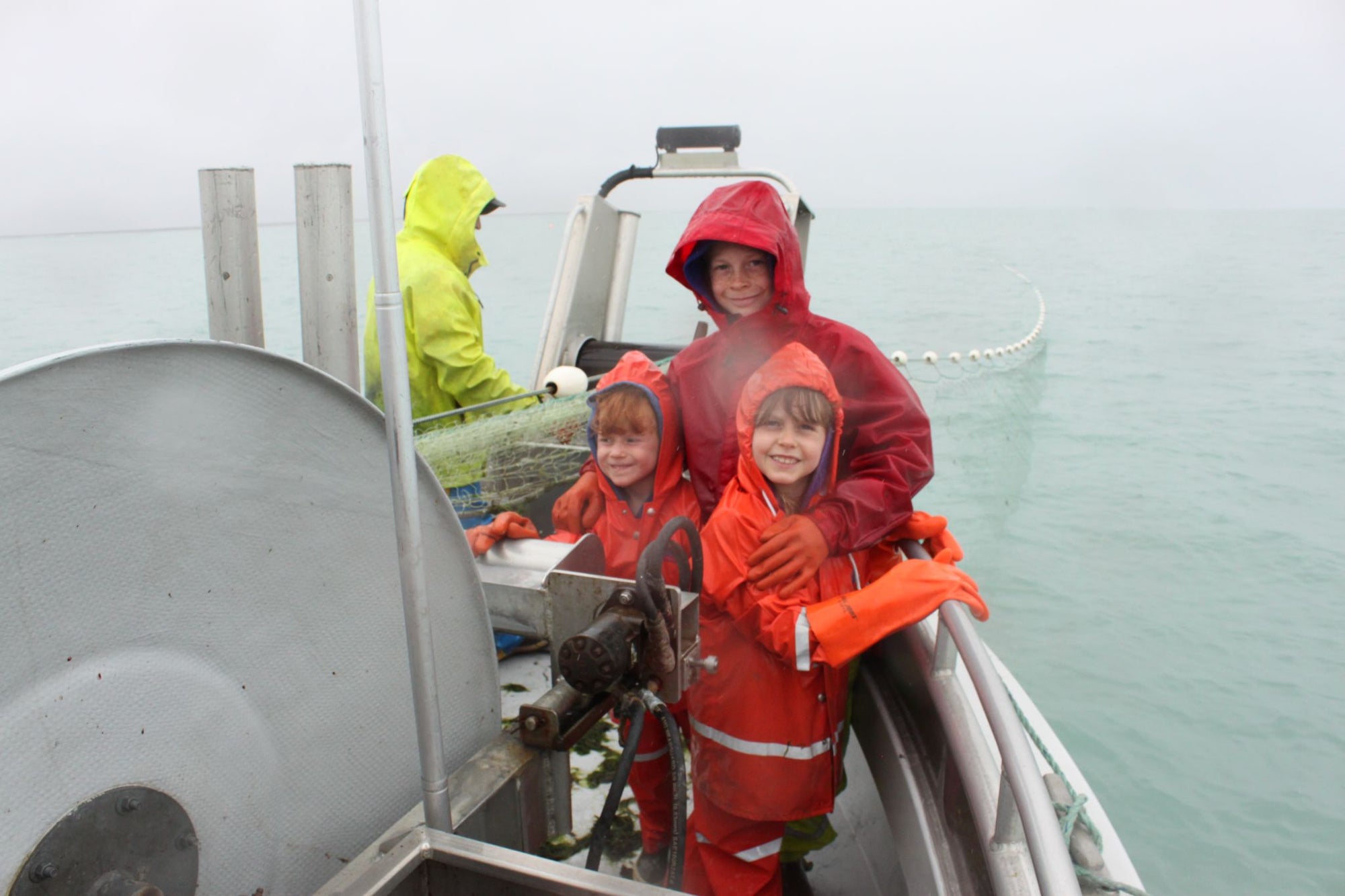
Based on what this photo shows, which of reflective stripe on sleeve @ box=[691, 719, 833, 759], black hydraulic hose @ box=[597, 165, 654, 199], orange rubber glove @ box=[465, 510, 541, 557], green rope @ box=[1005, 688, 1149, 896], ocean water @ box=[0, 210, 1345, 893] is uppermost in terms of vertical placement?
black hydraulic hose @ box=[597, 165, 654, 199]

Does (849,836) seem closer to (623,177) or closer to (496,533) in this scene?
(496,533)

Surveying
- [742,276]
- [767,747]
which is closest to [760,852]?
[767,747]

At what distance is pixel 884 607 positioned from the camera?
178 centimetres

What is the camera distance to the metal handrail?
4.04ft

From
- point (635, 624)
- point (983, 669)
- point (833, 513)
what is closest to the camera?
point (635, 624)

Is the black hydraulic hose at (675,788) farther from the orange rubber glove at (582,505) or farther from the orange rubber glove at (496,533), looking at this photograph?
the orange rubber glove at (582,505)

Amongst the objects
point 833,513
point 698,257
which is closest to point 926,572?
point 833,513

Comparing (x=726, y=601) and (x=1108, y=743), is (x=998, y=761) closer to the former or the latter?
(x=726, y=601)

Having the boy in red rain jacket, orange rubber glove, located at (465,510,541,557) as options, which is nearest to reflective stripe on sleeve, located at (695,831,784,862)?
the boy in red rain jacket

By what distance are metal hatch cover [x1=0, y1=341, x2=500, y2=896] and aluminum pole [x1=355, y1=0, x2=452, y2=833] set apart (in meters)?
0.21

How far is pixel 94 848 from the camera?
100 centimetres

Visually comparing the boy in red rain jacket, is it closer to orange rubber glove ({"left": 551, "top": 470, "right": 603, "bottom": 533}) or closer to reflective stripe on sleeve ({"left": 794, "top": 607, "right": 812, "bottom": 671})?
orange rubber glove ({"left": 551, "top": 470, "right": 603, "bottom": 533})

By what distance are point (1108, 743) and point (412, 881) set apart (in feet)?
24.7

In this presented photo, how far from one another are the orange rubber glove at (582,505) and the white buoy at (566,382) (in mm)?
1358
